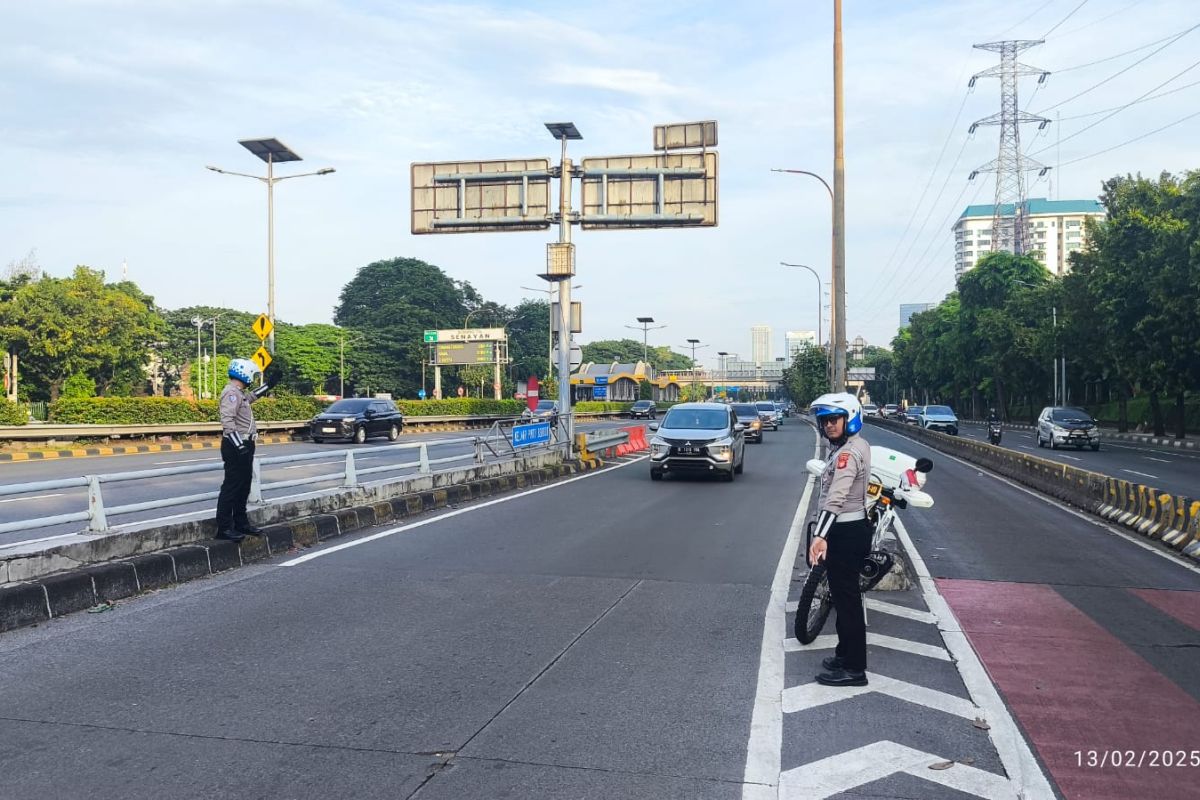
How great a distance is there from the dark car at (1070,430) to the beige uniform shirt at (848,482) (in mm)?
30509

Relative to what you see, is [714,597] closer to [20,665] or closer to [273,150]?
[20,665]

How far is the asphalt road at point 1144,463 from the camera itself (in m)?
19.8

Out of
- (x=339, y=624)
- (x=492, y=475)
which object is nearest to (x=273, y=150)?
(x=492, y=475)

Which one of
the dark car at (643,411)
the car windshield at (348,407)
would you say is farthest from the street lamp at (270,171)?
the dark car at (643,411)

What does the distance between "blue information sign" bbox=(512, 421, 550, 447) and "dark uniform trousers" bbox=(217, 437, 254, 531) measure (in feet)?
34.6

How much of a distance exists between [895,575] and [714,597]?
1663 millimetres

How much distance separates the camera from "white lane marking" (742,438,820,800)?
154 inches

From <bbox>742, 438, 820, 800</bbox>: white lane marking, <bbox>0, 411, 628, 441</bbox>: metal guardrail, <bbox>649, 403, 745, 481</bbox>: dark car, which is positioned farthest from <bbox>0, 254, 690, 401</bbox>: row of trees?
<bbox>742, 438, 820, 800</bbox>: white lane marking

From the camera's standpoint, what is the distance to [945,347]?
76000 mm

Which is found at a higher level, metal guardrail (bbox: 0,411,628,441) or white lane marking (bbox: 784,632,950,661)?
metal guardrail (bbox: 0,411,628,441)

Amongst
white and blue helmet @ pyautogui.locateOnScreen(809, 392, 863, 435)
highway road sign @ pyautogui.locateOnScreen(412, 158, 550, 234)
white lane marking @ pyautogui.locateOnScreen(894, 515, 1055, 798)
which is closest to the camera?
white lane marking @ pyautogui.locateOnScreen(894, 515, 1055, 798)

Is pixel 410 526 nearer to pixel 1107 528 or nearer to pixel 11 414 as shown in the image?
pixel 1107 528

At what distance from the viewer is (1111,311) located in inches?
1467

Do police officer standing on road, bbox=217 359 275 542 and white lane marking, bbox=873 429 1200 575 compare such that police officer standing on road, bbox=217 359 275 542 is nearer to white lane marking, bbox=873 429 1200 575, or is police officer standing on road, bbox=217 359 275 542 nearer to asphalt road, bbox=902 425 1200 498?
white lane marking, bbox=873 429 1200 575
